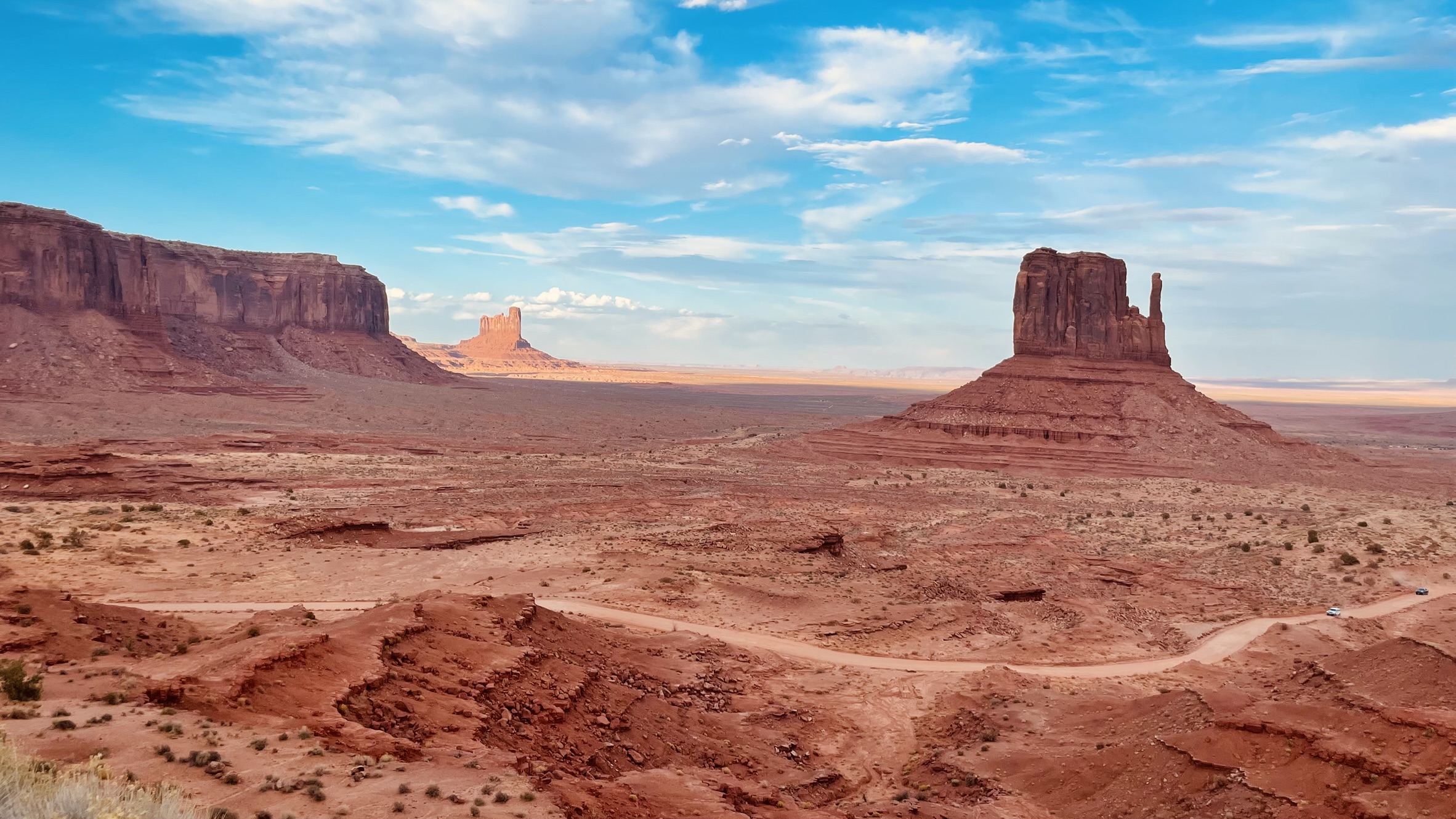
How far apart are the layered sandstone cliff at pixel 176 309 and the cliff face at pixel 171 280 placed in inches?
4.8

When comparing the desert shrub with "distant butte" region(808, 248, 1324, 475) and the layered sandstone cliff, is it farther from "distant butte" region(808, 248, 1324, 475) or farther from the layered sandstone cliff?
the layered sandstone cliff

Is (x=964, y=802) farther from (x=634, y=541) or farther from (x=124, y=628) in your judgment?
(x=634, y=541)

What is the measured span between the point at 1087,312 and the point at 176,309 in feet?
353

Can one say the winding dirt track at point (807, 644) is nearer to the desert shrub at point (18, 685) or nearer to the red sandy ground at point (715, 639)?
the red sandy ground at point (715, 639)

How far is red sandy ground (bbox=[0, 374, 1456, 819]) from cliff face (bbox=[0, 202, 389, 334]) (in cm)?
4740

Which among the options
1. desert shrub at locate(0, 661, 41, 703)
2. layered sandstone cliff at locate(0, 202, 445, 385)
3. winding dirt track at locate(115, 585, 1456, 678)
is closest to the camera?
desert shrub at locate(0, 661, 41, 703)

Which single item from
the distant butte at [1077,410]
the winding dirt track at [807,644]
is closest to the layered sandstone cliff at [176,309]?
the distant butte at [1077,410]

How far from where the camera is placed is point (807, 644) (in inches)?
942

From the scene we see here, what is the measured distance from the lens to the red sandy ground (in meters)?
12.4

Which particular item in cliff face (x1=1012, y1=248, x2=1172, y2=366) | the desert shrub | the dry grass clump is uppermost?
cliff face (x1=1012, y1=248, x2=1172, y2=366)

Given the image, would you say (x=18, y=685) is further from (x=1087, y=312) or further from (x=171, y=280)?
(x=171, y=280)

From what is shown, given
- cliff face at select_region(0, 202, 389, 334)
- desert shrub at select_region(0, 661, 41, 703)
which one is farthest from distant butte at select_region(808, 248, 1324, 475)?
cliff face at select_region(0, 202, 389, 334)

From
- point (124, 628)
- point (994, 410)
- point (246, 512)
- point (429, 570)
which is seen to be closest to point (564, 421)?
point (994, 410)

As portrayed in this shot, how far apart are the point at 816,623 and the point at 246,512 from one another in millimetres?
24270
